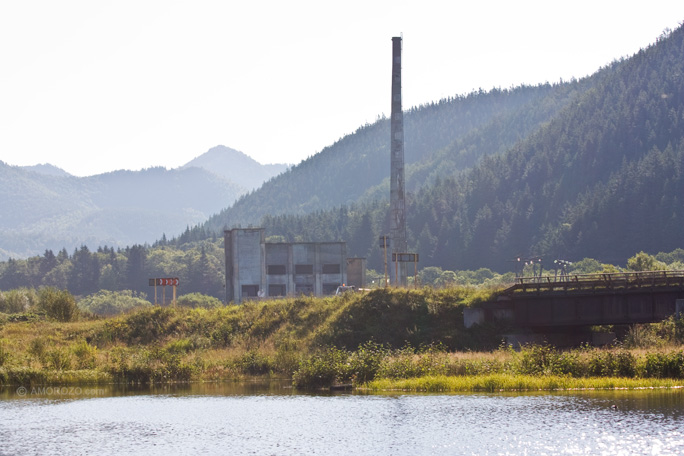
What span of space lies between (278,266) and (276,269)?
2.08 feet

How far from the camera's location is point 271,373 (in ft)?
216

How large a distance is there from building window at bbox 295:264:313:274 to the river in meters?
101

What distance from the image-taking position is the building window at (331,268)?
15638cm

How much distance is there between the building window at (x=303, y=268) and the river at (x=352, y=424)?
100807mm

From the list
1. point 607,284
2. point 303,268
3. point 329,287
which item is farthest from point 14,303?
point 607,284

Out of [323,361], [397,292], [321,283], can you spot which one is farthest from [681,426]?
[321,283]

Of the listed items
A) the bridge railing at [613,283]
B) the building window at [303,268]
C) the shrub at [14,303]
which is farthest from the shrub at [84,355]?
the building window at [303,268]

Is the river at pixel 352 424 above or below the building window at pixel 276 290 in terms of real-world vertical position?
below

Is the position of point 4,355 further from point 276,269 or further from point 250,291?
point 276,269

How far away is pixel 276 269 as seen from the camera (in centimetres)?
15550

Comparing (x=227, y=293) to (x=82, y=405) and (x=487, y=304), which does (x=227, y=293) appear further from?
(x=82, y=405)

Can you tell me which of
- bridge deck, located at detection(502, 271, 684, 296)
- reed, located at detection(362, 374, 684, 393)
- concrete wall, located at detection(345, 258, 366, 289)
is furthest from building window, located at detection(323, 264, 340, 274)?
reed, located at detection(362, 374, 684, 393)

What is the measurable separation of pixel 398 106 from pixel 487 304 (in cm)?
4770

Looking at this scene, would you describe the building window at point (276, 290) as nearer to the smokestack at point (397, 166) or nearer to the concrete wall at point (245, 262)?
the concrete wall at point (245, 262)
